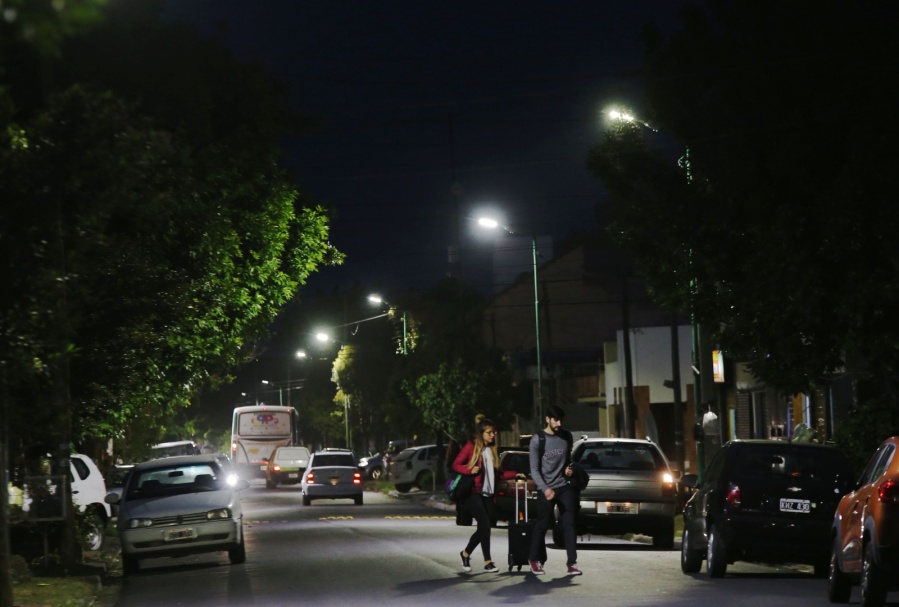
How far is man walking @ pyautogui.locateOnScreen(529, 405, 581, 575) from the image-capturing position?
55.3ft

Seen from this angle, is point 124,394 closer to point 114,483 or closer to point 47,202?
point 47,202

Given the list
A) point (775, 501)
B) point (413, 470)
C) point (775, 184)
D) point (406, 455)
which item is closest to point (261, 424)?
point (406, 455)

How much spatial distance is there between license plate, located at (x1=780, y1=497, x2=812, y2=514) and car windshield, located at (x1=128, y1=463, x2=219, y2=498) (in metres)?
9.06

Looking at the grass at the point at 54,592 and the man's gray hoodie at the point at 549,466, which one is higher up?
the man's gray hoodie at the point at 549,466

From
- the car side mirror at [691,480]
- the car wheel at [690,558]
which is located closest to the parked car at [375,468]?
the car side mirror at [691,480]

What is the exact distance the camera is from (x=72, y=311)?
476 inches

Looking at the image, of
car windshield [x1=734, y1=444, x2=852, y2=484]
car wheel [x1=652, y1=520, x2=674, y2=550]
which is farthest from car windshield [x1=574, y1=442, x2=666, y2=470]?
car windshield [x1=734, y1=444, x2=852, y2=484]

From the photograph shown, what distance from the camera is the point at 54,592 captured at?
17031 millimetres

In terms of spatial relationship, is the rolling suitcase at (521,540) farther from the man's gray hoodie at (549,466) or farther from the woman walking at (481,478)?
the man's gray hoodie at (549,466)

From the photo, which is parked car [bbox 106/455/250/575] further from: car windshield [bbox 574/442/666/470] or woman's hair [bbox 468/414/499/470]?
car windshield [bbox 574/442/666/470]

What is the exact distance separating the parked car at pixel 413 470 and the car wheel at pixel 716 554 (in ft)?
123

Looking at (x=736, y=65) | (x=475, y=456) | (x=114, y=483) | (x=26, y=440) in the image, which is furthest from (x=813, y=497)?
(x=114, y=483)

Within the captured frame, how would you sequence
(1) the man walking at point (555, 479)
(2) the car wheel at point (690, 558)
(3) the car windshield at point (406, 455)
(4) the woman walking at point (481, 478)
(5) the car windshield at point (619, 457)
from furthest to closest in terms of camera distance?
(3) the car windshield at point (406, 455)
(5) the car windshield at point (619, 457)
(4) the woman walking at point (481, 478)
(2) the car wheel at point (690, 558)
(1) the man walking at point (555, 479)

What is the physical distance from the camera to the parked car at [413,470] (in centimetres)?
5441
